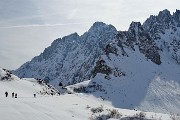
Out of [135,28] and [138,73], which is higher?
[135,28]

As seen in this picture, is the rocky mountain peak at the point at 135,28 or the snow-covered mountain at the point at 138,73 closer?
the snow-covered mountain at the point at 138,73

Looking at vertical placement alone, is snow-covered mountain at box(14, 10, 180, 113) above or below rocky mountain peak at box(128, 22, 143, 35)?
below

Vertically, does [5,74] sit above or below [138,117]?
above

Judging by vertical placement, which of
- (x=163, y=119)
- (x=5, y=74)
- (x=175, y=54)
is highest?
(x=175, y=54)

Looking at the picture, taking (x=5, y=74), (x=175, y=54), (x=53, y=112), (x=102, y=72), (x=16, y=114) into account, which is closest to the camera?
(x=16, y=114)

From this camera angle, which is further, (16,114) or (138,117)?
(138,117)

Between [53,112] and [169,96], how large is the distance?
8450 centimetres

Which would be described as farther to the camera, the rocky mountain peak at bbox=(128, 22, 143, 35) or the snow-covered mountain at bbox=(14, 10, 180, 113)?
the rocky mountain peak at bbox=(128, 22, 143, 35)

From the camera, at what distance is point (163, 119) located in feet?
119

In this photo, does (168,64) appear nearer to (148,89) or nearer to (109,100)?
(148,89)

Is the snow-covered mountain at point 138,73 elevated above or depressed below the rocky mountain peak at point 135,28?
below

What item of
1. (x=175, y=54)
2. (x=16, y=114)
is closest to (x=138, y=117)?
(x=16, y=114)

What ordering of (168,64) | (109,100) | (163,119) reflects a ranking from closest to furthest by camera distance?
(163,119), (109,100), (168,64)

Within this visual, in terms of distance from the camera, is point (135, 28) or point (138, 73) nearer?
point (138, 73)
